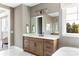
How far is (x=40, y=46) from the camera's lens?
1.19 metres

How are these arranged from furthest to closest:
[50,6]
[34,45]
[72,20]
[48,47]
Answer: [34,45]
[48,47]
[50,6]
[72,20]

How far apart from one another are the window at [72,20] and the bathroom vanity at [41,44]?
0.22 m

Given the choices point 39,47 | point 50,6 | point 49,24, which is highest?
point 50,6

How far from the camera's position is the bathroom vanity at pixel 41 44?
100 centimetres

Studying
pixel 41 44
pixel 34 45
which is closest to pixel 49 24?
pixel 41 44

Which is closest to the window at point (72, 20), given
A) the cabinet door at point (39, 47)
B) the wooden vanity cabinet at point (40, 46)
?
the wooden vanity cabinet at point (40, 46)

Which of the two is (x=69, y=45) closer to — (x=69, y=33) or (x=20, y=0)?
(x=69, y=33)

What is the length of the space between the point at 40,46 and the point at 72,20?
0.59 m

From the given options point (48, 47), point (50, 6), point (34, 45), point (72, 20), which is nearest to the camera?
point (72, 20)

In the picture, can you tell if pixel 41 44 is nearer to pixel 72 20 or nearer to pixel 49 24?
pixel 49 24

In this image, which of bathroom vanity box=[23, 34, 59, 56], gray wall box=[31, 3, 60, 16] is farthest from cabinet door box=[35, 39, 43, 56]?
gray wall box=[31, 3, 60, 16]

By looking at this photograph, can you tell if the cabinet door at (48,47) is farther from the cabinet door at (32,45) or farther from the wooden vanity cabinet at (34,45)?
the cabinet door at (32,45)

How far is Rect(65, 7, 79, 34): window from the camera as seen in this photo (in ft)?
2.63

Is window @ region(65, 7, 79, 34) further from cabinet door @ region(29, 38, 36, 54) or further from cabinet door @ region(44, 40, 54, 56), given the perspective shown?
cabinet door @ region(29, 38, 36, 54)
